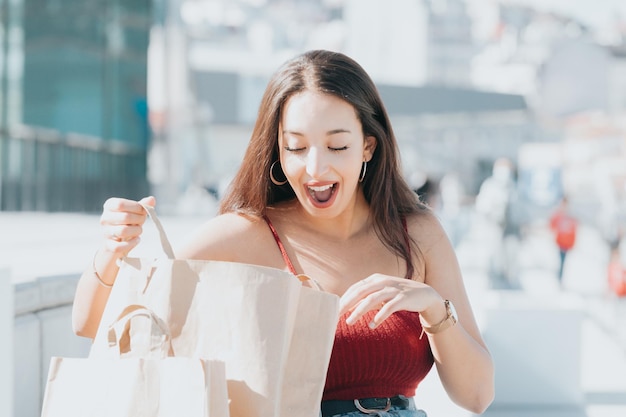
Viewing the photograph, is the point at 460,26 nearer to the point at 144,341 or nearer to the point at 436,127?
the point at 436,127

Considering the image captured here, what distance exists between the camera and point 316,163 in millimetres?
2338

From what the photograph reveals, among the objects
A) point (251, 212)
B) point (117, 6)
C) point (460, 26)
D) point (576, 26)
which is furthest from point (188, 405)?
point (576, 26)

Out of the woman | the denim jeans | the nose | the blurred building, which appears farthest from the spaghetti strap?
the blurred building

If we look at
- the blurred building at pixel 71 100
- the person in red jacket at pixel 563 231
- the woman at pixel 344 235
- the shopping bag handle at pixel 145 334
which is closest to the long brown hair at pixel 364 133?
the woman at pixel 344 235

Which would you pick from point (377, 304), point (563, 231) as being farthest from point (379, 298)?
point (563, 231)

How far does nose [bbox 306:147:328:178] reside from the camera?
234cm

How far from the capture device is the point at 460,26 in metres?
79.7

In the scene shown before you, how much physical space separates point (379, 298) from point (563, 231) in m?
10.4

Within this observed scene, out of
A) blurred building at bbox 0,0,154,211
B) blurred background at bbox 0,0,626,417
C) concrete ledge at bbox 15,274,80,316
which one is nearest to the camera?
concrete ledge at bbox 15,274,80,316

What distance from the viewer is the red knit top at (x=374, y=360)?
7.64 feet

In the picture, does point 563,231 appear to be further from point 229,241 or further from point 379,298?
point 379,298

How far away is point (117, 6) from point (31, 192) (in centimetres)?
638

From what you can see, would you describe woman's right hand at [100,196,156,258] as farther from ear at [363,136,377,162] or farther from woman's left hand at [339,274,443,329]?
ear at [363,136,377,162]

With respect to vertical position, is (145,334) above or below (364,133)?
below
